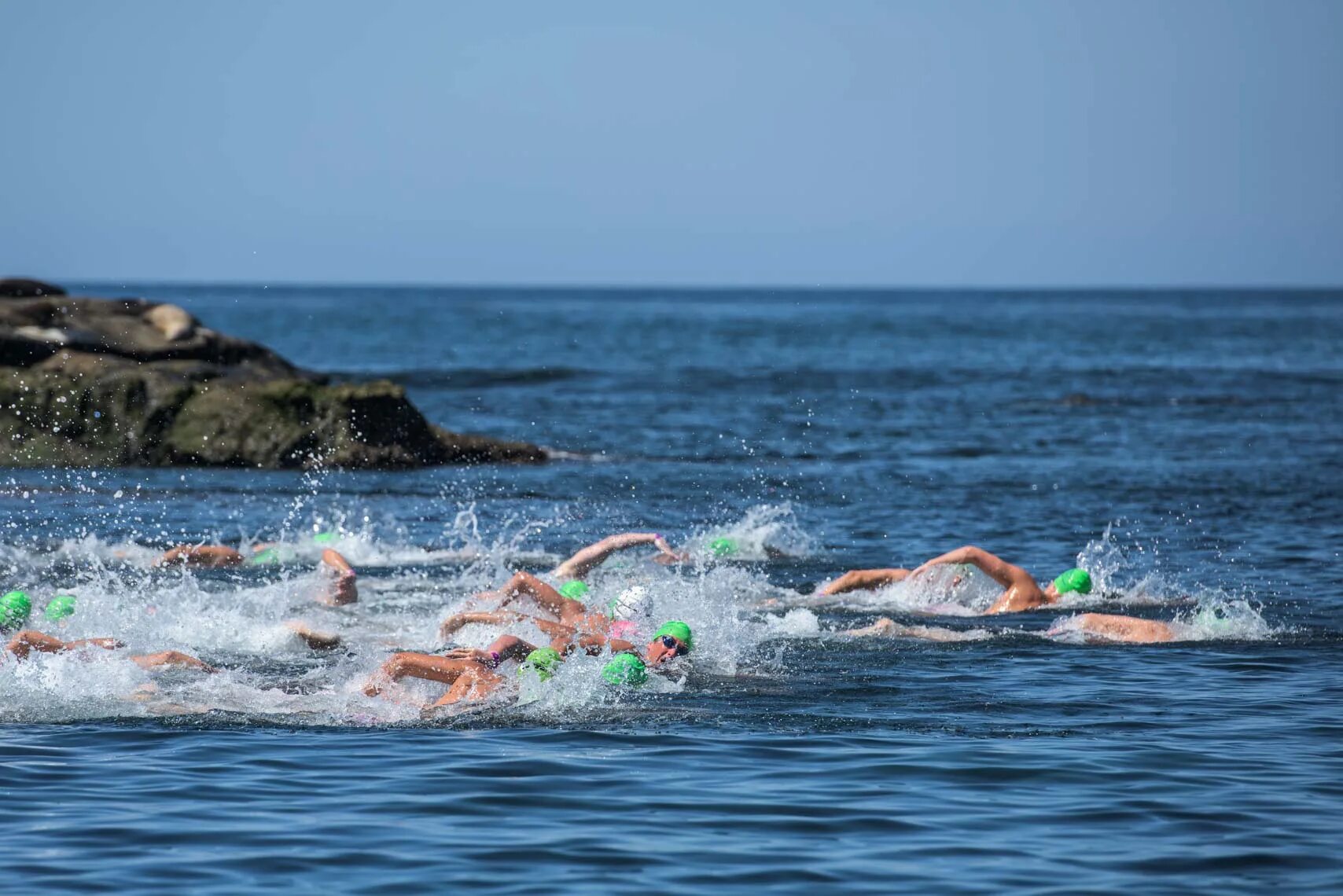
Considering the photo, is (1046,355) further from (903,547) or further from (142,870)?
(142,870)

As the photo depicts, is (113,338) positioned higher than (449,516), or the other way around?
(113,338)

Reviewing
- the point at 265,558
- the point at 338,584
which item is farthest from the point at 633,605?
the point at 265,558

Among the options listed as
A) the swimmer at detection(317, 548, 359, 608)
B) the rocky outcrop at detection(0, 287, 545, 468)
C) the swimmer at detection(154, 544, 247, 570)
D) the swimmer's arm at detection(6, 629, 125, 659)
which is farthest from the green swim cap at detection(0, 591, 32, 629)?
the rocky outcrop at detection(0, 287, 545, 468)

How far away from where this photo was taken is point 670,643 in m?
11.6

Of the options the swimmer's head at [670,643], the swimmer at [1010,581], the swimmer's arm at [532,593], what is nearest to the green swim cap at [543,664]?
the swimmer's head at [670,643]

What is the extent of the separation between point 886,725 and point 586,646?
7.71 feet

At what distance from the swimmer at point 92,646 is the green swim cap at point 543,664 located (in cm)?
224

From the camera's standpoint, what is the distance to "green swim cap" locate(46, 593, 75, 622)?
13000mm

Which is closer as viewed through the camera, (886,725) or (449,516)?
(886,725)

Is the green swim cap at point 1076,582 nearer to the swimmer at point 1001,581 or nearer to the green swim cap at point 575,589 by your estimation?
the swimmer at point 1001,581

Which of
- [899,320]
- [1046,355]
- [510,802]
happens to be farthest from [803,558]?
[899,320]

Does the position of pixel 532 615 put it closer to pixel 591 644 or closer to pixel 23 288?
pixel 591 644

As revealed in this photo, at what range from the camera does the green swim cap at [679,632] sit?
11.8 meters

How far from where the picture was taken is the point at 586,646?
11.5 meters
